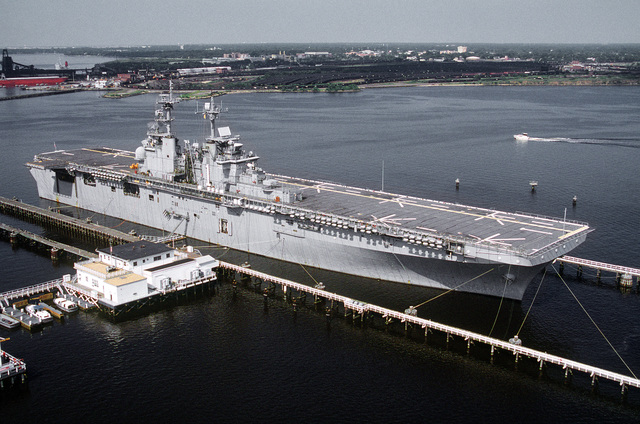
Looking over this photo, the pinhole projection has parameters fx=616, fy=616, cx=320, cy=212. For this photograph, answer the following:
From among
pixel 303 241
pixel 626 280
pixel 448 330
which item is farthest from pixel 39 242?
pixel 626 280

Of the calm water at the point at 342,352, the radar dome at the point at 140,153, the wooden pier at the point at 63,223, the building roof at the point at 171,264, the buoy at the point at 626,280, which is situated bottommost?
the calm water at the point at 342,352

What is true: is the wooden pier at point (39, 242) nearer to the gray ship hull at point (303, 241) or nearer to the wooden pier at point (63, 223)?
the wooden pier at point (63, 223)

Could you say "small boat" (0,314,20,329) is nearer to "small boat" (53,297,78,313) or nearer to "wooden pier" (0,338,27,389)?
"small boat" (53,297,78,313)

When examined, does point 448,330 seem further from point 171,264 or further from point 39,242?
point 39,242

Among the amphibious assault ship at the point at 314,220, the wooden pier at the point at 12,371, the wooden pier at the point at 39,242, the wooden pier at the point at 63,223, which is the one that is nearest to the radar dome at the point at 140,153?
the amphibious assault ship at the point at 314,220

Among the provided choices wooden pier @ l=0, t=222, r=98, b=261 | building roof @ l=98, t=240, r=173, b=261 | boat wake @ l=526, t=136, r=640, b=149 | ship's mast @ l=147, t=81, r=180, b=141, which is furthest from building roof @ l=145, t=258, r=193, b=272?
boat wake @ l=526, t=136, r=640, b=149

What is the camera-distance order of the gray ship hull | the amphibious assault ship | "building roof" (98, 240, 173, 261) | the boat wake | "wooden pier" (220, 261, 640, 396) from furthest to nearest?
the boat wake, "building roof" (98, 240, 173, 261), the gray ship hull, the amphibious assault ship, "wooden pier" (220, 261, 640, 396)
